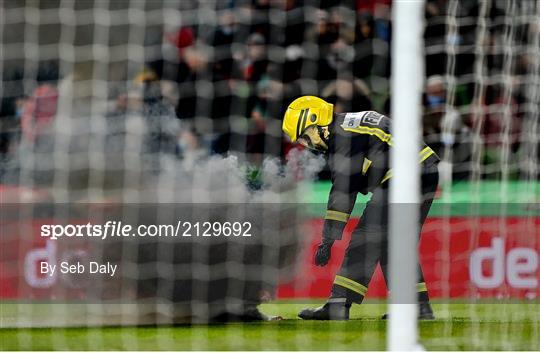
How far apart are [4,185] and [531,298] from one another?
8.32 feet

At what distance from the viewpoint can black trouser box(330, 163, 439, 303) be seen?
13.9ft

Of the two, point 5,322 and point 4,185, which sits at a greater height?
point 4,185

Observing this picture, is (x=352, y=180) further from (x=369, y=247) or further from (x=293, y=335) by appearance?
(x=293, y=335)

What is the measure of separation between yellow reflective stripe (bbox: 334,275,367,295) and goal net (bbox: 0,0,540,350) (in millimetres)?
12


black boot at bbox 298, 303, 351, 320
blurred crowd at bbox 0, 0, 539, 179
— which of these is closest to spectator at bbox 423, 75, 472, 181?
blurred crowd at bbox 0, 0, 539, 179

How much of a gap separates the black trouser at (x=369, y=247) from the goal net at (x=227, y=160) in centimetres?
5

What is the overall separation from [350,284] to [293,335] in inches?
16.8

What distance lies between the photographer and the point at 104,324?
4352 millimetres

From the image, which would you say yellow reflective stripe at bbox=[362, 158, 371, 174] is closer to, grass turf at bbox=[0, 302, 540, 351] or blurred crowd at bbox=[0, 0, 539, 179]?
blurred crowd at bbox=[0, 0, 539, 179]

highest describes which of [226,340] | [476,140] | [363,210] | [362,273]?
[476,140]

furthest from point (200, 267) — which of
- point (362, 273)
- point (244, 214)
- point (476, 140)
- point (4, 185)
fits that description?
point (476, 140)

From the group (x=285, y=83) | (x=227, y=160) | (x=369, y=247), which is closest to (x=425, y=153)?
(x=369, y=247)

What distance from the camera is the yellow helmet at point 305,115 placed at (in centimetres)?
426

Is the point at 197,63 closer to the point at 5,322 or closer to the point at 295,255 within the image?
the point at 295,255
